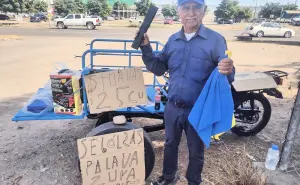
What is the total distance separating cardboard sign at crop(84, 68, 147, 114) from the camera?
263 centimetres

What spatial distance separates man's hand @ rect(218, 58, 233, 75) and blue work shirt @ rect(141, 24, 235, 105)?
0.13 m

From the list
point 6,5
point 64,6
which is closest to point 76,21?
point 6,5

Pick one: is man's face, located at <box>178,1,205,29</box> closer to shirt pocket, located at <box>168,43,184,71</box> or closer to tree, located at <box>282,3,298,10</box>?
shirt pocket, located at <box>168,43,184,71</box>

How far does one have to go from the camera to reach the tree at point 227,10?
214ft

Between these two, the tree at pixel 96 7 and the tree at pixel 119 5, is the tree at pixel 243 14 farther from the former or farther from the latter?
the tree at pixel 96 7

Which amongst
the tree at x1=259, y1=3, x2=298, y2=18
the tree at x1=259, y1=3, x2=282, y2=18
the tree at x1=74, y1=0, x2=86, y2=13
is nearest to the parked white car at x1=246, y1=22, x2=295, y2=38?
the tree at x1=74, y1=0, x2=86, y2=13

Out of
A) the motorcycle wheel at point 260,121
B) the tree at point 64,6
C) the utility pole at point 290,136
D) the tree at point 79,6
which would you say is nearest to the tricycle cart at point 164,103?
the motorcycle wheel at point 260,121

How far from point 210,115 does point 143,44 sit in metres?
0.84

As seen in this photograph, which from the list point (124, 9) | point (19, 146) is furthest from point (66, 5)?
point (19, 146)

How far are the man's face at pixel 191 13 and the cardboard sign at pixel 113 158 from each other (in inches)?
41.6

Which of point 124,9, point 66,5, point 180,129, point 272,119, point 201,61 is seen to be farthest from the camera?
point 124,9

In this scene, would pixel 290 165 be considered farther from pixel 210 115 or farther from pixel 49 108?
pixel 49 108

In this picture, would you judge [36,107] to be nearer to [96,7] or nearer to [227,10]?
[96,7]

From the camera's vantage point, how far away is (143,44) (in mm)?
2408
